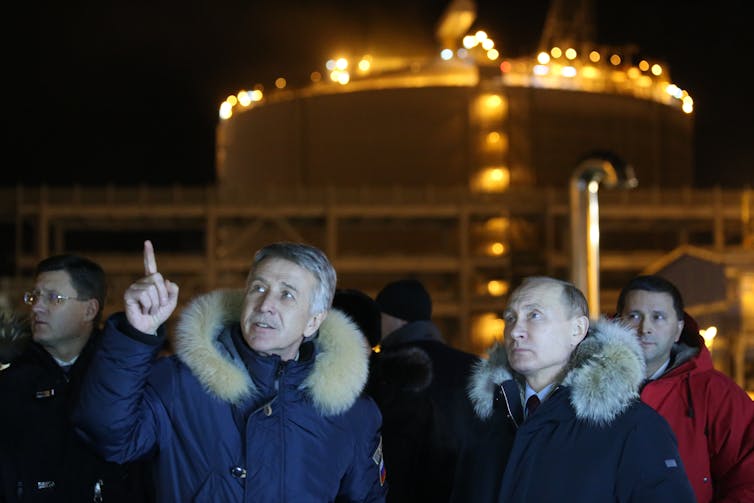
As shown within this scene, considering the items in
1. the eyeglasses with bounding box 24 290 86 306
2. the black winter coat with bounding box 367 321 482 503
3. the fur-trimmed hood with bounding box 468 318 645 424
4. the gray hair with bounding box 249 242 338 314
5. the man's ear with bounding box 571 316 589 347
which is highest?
the gray hair with bounding box 249 242 338 314

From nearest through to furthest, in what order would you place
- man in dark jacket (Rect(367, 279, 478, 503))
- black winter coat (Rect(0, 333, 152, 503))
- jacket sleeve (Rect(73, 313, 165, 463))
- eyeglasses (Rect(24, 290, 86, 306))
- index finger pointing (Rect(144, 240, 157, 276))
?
jacket sleeve (Rect(73, 313, 165, 463)), index finger pointing (Rect(144, 240, 157, 276)), black winter coat (Rect(0, 333, 152, 503)), eyeglasses (Rect(24, 290, 86, 306)), man in dark jacket (Rect(367, 279, 478, 503))

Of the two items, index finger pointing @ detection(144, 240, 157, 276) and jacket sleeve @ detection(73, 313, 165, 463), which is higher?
index finger pointing @ detection(144, 240, 157, 276)

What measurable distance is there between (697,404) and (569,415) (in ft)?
3.75

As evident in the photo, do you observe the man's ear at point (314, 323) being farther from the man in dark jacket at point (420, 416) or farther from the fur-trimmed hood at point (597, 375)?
the man in dark jacket at point (420, 416)

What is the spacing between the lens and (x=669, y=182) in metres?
33.9

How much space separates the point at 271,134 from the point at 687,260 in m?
26.3

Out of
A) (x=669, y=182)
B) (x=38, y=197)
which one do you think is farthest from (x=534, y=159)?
(x=38, y=197)

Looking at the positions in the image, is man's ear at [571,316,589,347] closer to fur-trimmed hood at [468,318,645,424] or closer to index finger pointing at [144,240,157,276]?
fur-trimmed hood at [468,318,645,424]

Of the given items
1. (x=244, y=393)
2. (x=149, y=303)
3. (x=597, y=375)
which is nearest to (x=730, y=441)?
(x=597, y=375)

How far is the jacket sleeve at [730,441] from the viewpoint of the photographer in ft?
11.1

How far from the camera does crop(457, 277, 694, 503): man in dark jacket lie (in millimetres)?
2562

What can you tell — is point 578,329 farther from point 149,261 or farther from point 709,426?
point 149,261

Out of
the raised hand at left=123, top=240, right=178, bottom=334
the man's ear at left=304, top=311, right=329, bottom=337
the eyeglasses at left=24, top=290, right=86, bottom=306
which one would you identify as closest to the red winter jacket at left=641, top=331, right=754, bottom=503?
the man's ear at left=304, top=311, right=329, bottom=337

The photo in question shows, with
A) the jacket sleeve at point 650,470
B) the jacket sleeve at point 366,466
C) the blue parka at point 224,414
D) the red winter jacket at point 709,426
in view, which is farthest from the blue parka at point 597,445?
the red winter jacket at point 709,426
